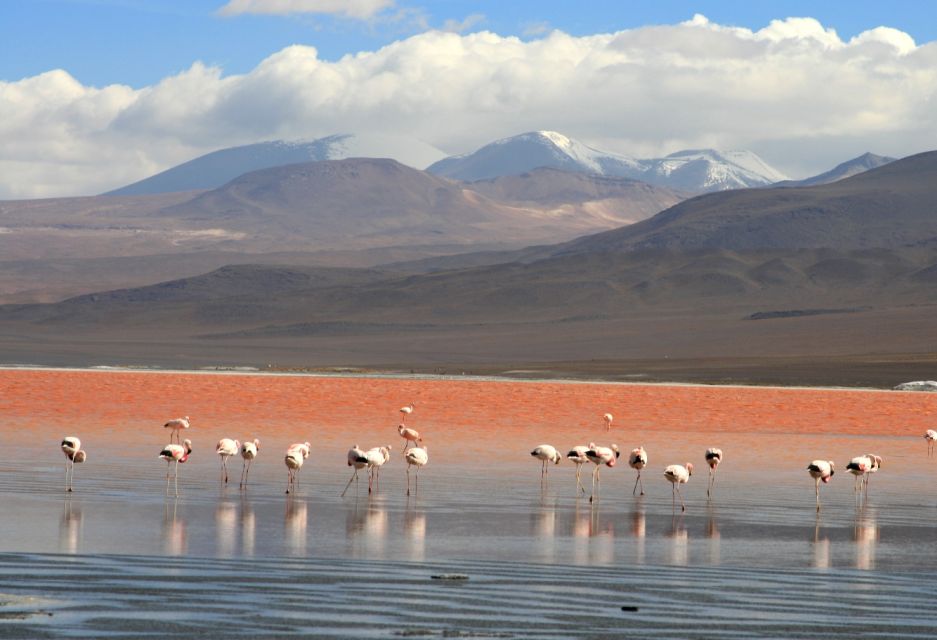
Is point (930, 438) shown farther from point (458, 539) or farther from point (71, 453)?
point (71, 453)

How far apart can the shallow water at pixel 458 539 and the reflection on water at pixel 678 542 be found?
0.04 metres

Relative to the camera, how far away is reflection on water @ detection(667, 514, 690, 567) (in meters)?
13.4

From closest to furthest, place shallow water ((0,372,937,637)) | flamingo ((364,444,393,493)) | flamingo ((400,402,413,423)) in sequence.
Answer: shallow water ((0,372,937,637))
flamingo ((364,444,393,493))
flamingo ((400,402,413,423))

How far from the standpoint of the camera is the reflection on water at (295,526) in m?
13.3

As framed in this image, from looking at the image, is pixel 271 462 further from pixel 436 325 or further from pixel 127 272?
pixel 127 272

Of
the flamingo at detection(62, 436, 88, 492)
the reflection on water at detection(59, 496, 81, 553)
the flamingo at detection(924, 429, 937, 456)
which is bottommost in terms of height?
the reflection on water at detection(59, 496, 81, 553)

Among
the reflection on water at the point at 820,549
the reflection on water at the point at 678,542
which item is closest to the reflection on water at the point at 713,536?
the reflection on water at the point at 678,542

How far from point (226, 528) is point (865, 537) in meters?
6.56

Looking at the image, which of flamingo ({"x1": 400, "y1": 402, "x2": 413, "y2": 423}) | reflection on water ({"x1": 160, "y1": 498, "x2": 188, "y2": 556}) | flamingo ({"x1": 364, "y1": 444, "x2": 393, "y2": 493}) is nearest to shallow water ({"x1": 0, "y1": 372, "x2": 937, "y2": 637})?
reflection on water ({"x1": 160, "y1": 498, "x2": 188, "y2": 556})

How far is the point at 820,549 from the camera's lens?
14414mm

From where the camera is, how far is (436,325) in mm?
112562

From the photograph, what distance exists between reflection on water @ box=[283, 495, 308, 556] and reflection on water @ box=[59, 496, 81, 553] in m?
1.86

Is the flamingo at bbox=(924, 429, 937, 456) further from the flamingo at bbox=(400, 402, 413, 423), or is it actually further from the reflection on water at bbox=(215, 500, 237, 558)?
the reflection on water at bbox=(215, 500, 237, 558)

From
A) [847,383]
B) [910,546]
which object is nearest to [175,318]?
[847,383]
